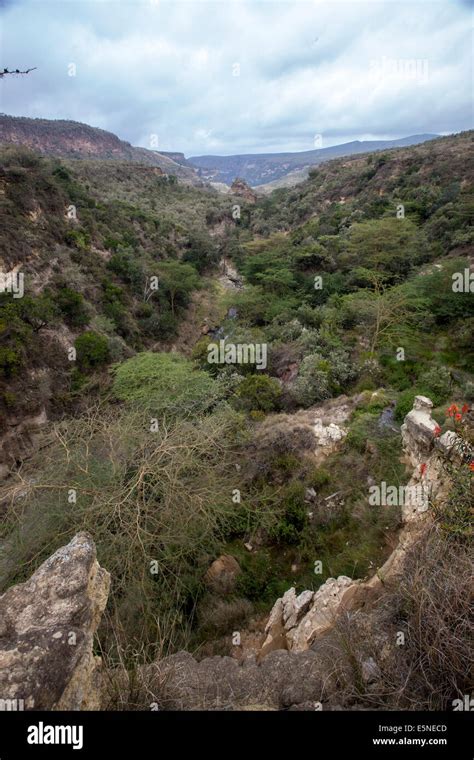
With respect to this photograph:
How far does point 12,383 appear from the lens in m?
11.8

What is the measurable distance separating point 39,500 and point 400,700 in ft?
15.5

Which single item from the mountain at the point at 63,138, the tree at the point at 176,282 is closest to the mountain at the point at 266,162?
the mountain at the point at 63,138

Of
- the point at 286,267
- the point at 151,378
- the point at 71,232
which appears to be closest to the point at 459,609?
the point at 151,378

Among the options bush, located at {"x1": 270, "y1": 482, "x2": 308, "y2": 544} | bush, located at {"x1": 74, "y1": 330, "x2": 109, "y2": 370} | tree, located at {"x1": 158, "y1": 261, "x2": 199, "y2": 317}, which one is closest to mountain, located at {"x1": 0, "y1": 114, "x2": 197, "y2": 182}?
tree, located at {"x1": 158, "y1": 261, "x2": 199, "y2": 317}

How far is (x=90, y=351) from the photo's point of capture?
14.0 meters

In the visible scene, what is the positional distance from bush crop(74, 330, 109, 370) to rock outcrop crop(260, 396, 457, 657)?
11465 millimetres

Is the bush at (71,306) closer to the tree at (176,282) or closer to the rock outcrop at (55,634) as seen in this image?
the tree at (176,282)

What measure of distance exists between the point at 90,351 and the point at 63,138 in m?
89.8

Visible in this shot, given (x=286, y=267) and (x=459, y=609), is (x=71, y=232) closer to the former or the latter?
(x=286, y=267)

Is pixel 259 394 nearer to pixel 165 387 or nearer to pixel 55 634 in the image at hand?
pixel 165 387

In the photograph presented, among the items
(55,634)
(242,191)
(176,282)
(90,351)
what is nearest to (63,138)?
(242,191)

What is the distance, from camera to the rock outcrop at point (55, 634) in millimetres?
2320

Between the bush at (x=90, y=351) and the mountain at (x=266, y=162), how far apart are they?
415 ft

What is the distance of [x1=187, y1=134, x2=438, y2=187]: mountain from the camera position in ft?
443
